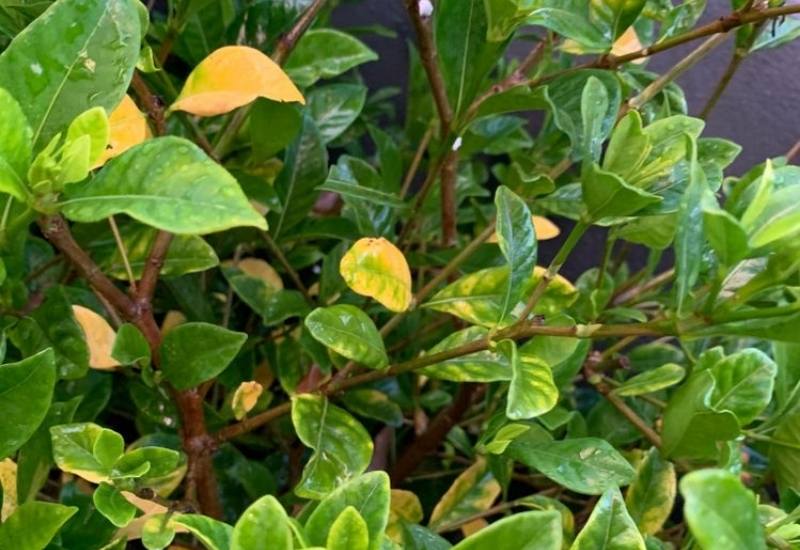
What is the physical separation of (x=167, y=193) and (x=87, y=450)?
0.19m

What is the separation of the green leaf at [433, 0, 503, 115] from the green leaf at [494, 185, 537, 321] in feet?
0.35

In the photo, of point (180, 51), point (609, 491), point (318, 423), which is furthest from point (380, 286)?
point (180, 51)

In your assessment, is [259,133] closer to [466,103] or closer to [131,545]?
[466,103]

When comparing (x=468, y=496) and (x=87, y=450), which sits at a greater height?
(x=87, y=450)

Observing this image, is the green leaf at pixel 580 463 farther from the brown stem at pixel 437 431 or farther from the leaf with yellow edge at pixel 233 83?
the leaf with yellow edge at pixel 233 83

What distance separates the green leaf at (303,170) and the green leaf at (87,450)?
0.25m

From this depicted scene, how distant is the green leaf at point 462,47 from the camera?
0.52 metres

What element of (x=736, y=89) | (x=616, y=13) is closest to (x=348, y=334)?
(x=616, y=13)

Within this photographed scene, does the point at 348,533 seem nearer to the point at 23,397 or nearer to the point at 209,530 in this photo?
the point at 209,530

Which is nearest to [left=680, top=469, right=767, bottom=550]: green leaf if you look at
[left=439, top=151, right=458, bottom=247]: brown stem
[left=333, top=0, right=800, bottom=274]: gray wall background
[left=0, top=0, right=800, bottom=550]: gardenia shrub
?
[left=0, top=0, right=800, bottom=550]: gardenia shrub

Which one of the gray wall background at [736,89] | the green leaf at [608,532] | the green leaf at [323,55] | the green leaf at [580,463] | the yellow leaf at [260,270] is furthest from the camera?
the gray wall background at [736,89]

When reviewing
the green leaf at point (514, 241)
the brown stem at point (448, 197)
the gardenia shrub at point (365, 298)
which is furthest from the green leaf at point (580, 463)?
the brown stem at point (448, 197)

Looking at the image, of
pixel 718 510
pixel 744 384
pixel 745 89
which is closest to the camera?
pixel 718 510

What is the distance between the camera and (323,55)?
621 mm
